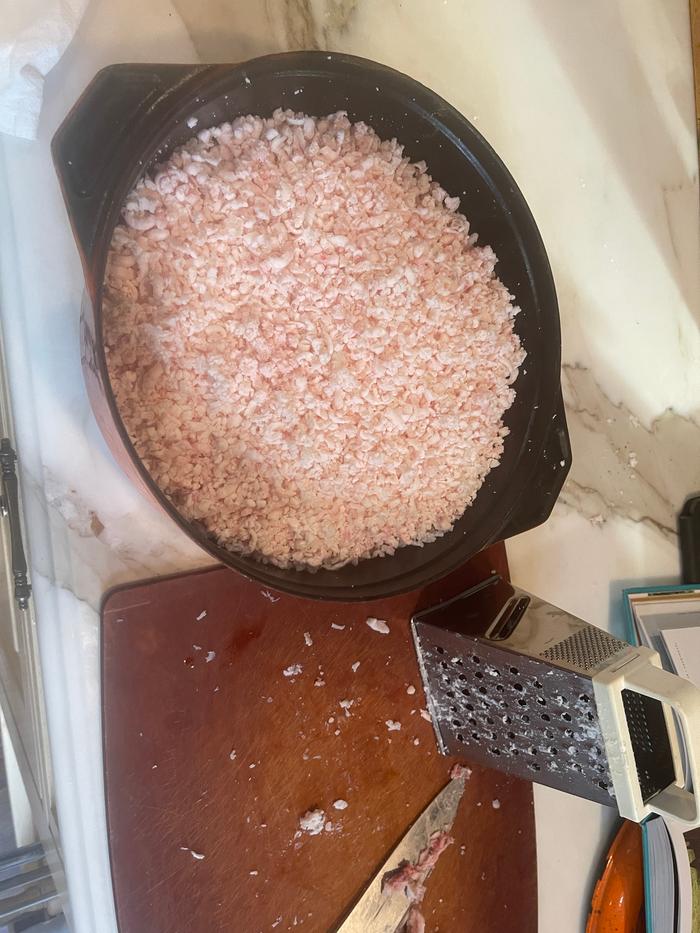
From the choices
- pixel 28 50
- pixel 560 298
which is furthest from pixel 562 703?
pixel 28 50

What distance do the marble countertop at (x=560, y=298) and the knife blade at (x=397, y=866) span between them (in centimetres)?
17

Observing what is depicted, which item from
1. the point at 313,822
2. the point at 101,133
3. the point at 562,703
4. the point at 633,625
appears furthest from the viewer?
the point at 633,625

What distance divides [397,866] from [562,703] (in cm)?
33

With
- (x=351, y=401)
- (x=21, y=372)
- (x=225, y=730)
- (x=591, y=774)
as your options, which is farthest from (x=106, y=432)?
(x=591, y=774)

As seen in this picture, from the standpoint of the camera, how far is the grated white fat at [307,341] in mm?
669

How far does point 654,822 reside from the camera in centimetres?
99

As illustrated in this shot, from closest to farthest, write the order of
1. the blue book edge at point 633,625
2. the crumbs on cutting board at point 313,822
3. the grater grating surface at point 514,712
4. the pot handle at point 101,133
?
the pot handle at point 101,133 → the grater grating surface at point 514,712 → the crumbs on cutting board at point 313,822 → the blue book edge at point 633,625

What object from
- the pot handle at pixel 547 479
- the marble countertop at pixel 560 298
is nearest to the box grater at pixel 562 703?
the pot handle at pixel 547 479

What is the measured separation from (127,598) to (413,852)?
470mm

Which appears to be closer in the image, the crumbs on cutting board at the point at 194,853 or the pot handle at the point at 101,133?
the pot handle at the point at 101,133

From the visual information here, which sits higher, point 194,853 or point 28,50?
point 28,50

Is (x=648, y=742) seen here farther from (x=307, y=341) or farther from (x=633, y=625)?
(x=307, y=341)

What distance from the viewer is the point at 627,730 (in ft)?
2.23

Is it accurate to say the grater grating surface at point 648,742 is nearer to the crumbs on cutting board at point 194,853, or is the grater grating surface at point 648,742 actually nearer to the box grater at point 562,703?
the box grater at point 562,703
